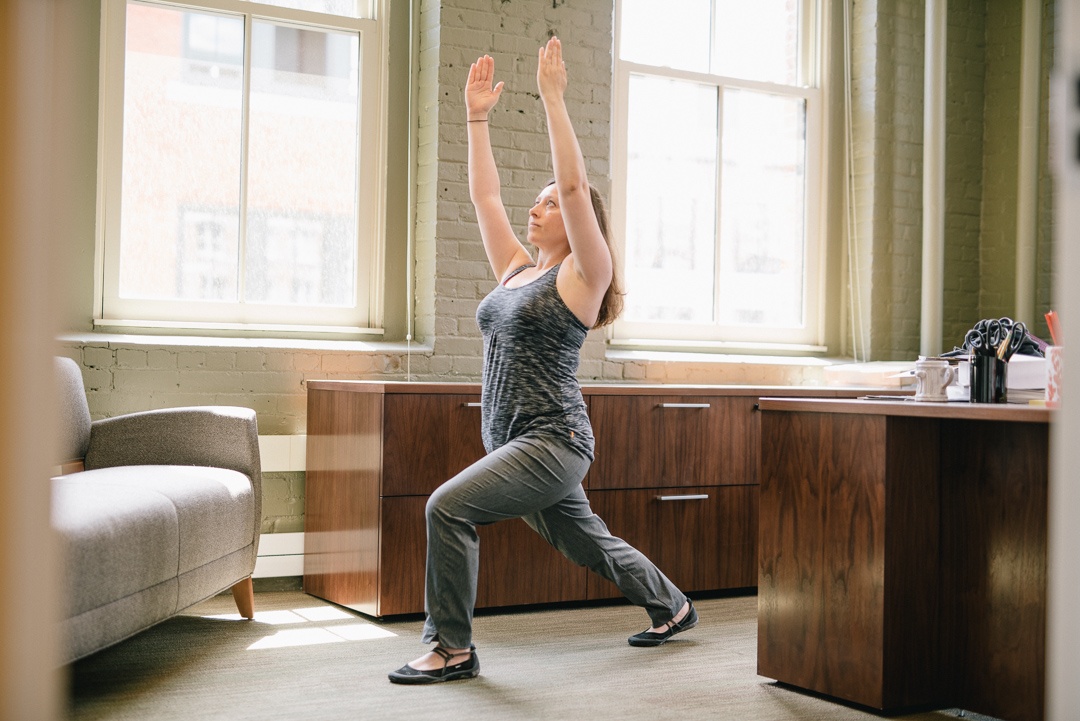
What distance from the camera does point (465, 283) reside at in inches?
178

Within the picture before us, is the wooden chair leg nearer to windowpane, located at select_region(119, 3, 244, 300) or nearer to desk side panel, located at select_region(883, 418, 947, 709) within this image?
windowpane, located at select_region(119, 3, 244, 300)

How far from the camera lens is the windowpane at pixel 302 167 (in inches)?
174

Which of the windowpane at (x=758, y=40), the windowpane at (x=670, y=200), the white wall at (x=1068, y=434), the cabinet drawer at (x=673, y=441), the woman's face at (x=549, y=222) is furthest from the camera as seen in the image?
the windowpane at (x=758, y=40)

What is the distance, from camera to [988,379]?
2.79m

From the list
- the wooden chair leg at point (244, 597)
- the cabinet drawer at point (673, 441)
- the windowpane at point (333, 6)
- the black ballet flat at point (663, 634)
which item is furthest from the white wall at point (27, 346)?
the windowpane at point (333, 6)

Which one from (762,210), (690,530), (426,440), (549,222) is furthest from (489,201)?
(762,210)

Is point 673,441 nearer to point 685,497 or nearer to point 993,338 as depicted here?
point 685,497

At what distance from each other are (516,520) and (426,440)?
0.47 meters

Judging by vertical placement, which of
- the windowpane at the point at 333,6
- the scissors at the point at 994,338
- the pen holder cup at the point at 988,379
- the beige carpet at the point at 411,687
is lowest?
the beige carpet at the point at 411,687

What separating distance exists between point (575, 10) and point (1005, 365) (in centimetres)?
272

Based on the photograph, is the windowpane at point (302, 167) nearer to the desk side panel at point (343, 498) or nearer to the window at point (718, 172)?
the desk side panel at point (343, 498)

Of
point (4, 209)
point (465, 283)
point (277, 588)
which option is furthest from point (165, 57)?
point (4, 209)

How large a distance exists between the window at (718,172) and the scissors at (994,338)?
2333mm

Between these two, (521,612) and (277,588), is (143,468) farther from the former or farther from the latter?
(521,612)
